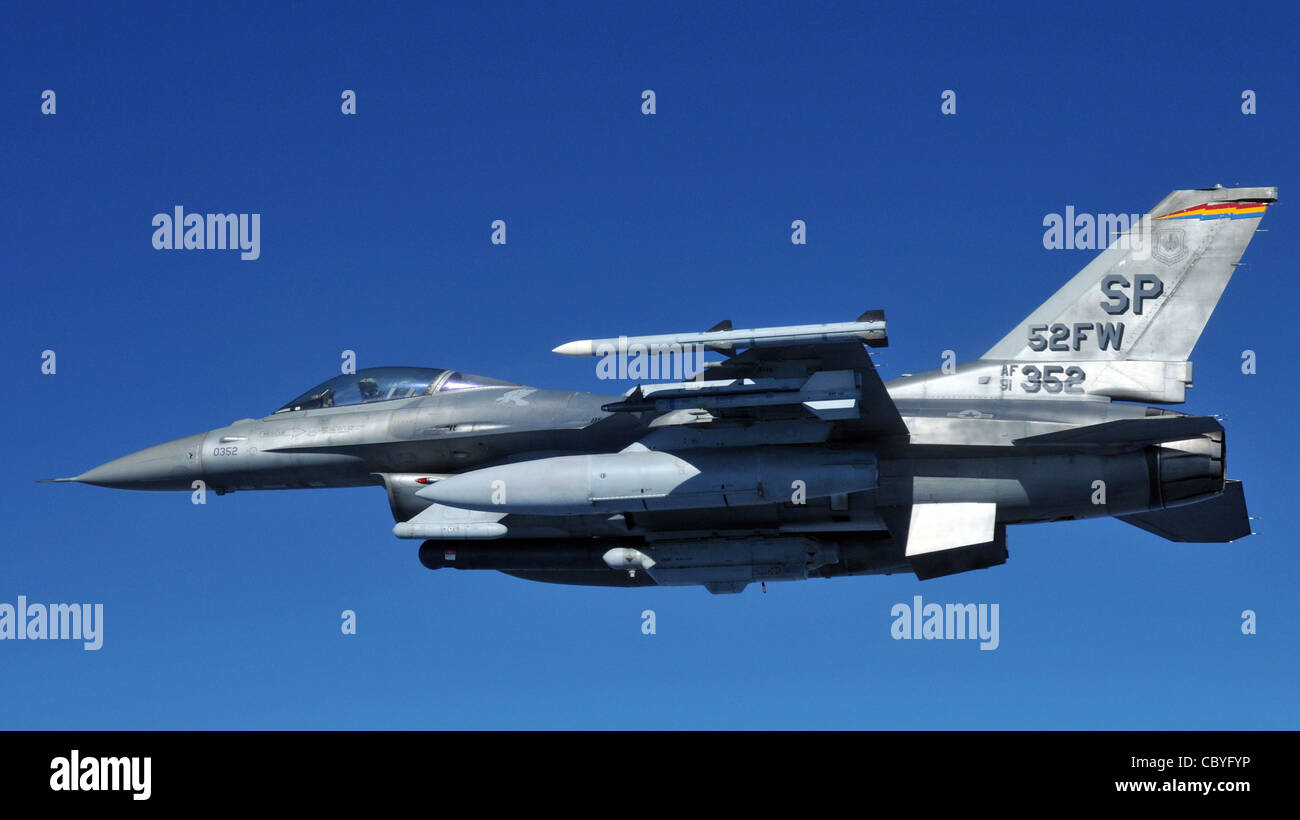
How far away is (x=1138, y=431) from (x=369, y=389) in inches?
358

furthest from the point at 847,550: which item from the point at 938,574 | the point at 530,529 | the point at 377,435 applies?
the point at 377,435

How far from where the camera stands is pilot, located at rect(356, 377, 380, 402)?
54.2 ft

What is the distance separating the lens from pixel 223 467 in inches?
655

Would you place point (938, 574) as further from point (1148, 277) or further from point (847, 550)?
point (1148, 277)

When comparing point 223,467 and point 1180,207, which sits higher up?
point 1180,207

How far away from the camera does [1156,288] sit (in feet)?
48.5

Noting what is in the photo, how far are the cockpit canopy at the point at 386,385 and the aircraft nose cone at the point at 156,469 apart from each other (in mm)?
1336

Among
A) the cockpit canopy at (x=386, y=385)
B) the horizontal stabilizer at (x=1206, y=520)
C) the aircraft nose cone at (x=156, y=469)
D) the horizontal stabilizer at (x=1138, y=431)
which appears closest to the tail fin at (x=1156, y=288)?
the horizontal stabilizer at (x=1138, y=431)

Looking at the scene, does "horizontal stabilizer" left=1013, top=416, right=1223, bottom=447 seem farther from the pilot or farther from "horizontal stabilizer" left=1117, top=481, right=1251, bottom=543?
the pilot

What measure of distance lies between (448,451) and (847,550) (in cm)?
489

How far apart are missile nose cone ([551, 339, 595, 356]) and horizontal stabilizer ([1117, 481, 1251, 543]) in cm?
725

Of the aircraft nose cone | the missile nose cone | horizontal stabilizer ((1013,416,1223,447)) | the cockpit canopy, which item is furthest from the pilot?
horizontal stabilizer ((1013,416,1223,447))

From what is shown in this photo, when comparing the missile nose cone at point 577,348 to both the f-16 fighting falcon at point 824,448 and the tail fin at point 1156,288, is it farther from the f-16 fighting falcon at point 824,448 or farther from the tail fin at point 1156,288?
the tail fin at point 1156,288

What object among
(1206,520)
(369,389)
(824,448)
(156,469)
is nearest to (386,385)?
(369,389)
